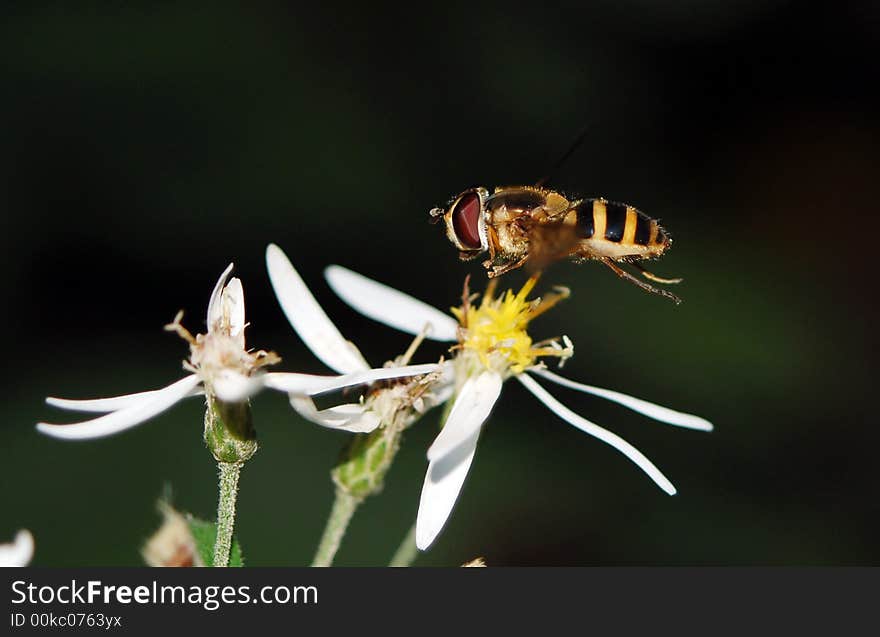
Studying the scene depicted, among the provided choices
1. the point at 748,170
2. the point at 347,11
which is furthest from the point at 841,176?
the point at 347,11

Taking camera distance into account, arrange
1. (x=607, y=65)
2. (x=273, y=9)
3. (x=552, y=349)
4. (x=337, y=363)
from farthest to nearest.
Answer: (x=607, y=65)
(x=273, y=9)
(x=552, y=349)
(x=337, y=363)

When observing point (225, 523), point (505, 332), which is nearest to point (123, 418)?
point (225, 523)

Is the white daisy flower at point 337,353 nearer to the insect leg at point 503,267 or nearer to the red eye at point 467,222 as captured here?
the insect leg at point 503,267

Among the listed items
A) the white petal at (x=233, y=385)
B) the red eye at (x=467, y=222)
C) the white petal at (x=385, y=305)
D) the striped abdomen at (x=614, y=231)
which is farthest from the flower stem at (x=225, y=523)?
the striped abdomen at (x=614, y=231)

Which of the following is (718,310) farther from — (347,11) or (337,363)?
(337,363)

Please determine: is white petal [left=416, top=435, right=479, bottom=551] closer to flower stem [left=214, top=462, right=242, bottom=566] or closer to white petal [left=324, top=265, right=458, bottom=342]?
flower stem [left=214, top=462, right=242, bottom=566]

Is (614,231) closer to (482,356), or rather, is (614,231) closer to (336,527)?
(482,356)
